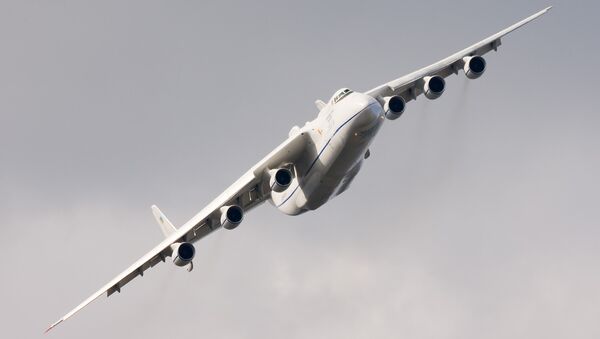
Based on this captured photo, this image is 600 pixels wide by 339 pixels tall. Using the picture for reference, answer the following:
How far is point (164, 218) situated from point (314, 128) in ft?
42.1

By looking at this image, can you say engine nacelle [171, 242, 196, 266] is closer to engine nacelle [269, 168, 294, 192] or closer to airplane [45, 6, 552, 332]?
airplane [45, 6, 552, 332]

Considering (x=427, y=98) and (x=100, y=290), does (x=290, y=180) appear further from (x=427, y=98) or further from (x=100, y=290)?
(x=100, y=290)

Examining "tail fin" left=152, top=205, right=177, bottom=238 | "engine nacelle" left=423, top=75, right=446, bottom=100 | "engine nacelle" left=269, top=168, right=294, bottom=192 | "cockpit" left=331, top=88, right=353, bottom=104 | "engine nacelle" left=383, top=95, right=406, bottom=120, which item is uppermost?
"cockpit" left=331, top=88, right=353, bottom=104

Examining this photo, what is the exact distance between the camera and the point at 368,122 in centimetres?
3875

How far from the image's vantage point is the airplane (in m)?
39.4

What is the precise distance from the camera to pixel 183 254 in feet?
139

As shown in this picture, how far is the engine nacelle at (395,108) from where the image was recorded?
133ft

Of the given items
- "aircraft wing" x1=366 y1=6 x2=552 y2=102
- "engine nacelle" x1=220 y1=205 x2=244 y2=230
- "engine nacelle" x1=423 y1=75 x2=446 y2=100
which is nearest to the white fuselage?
"engine nacelle" x1=220 y1=205 x2=244 y2=230

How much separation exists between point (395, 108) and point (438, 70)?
360cm

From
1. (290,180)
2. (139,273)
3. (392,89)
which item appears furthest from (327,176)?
(139,273)

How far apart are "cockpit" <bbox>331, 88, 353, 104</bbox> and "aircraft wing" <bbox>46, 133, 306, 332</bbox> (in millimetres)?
1750

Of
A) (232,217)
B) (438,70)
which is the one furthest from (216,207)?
(438,70)

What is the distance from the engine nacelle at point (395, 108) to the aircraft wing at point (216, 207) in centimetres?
306

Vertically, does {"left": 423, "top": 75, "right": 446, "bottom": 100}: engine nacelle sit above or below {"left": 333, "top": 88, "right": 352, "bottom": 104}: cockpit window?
below
